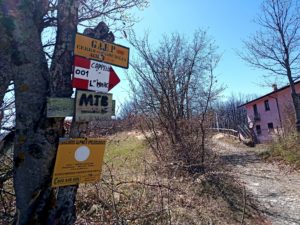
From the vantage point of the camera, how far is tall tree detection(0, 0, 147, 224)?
8.32 feet

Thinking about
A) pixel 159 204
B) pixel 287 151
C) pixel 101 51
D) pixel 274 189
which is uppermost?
pixel 101 51

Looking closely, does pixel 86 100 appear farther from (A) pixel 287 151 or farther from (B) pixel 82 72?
(A) pixel 287 151

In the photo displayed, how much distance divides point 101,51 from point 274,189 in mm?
7165

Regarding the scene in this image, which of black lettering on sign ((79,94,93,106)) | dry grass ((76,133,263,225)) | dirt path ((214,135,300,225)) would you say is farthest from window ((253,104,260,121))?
black lettering on sign ((79,94,93,106))

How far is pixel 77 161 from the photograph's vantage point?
2615 mm

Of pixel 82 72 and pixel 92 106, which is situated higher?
pixel 82 72

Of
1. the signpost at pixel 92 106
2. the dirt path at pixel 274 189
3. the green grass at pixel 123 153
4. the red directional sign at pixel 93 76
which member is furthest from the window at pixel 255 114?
the signpost at pixel 92 106

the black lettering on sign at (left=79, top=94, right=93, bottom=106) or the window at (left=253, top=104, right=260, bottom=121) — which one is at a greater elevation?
the window at (left=253, top=104, right=260, bottom=121)

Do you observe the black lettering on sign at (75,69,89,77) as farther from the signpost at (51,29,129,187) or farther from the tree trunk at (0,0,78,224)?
the tree trunk at (0,0,78,224)

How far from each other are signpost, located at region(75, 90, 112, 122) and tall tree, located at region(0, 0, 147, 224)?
0.17 metres

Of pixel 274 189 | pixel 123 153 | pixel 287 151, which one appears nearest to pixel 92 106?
pixel 274 189

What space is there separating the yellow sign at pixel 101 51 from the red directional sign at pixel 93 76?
63 millimetres

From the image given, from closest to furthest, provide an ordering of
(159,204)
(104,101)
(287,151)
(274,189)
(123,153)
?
1. (104,101)
2. (159,204)
3. (274,189)
4. (287,151)
5. (123,153)

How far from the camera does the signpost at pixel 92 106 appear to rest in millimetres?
2645
